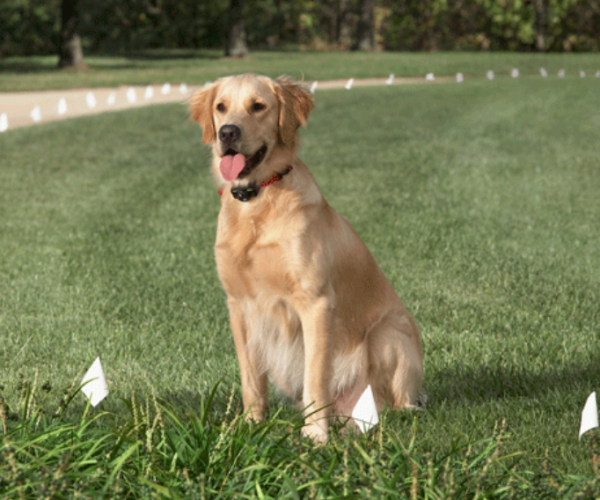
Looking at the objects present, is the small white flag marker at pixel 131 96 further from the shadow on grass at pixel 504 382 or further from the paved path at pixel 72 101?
the shadow on grass at pixel 504 382

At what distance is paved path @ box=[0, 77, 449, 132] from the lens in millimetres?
16000

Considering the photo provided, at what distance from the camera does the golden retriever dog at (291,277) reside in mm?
3174

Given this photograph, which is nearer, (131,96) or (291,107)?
(291,107)

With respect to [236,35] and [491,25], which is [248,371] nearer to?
[236,35]

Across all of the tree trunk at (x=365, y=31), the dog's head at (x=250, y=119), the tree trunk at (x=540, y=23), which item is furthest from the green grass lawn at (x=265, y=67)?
the dog's head at (x=250, y=119)

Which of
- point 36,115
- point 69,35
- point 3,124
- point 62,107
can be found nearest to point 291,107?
point 3,124

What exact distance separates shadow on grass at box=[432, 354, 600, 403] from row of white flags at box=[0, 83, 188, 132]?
11659 mm

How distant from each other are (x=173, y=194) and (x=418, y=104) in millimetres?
10509

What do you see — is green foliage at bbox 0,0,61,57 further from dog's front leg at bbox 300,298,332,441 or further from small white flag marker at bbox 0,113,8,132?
dog's front leg at bbox 300,298,332,441

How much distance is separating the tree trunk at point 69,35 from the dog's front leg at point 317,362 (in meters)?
25.8

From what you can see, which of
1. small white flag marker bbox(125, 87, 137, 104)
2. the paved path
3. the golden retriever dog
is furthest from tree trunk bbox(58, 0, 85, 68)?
the golden retriever dog

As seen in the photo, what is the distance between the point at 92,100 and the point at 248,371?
1621 cm

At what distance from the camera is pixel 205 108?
334 cm

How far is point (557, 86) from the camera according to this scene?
22.2 m
